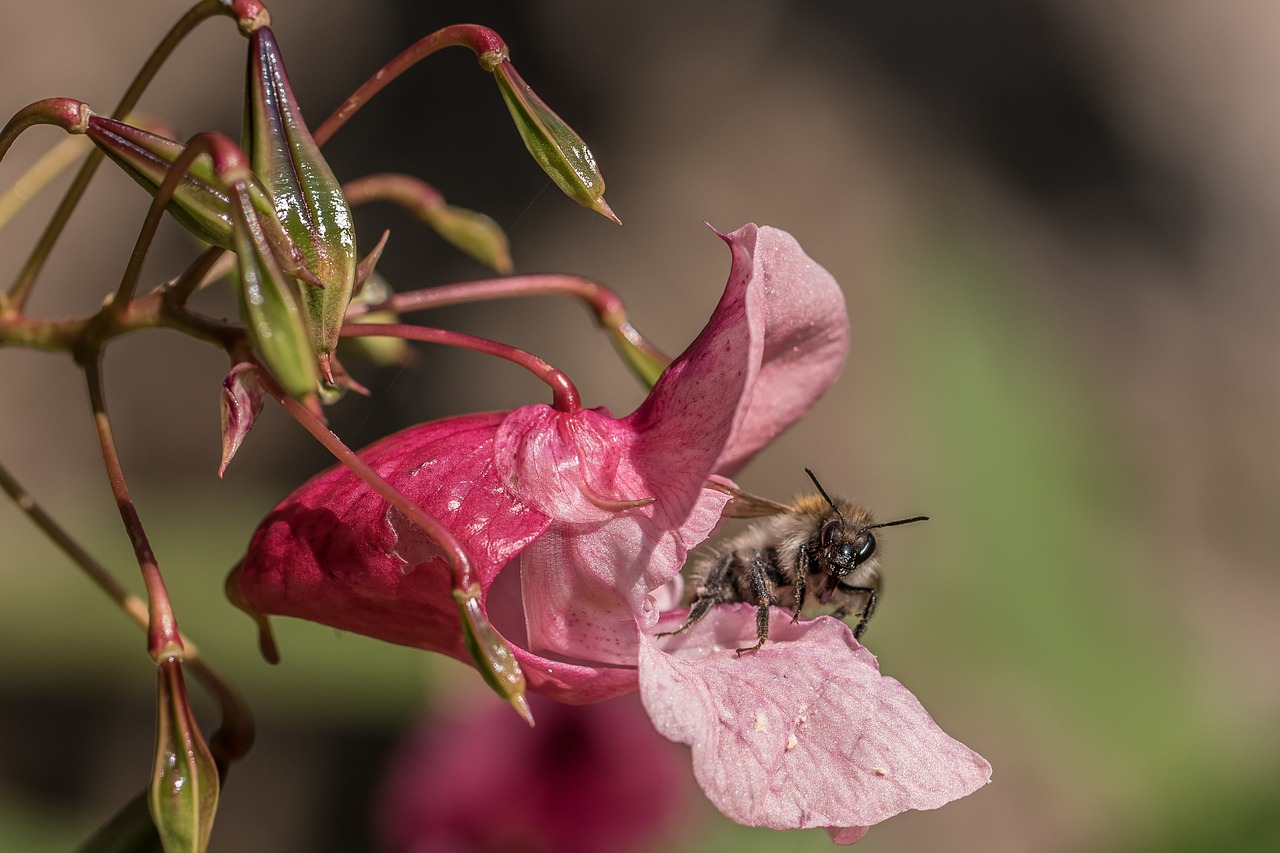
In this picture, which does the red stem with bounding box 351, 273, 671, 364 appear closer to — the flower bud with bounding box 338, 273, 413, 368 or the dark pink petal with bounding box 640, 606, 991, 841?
the flower bud with bounding box 338, 273, 413, 368

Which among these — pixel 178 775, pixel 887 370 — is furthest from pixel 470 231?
pixel 887 370

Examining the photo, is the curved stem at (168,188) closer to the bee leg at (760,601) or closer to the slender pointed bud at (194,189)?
the slender pointed bud at (194,189)

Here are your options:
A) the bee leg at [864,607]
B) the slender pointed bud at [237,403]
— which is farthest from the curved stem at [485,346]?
the bee leg at [864,607]

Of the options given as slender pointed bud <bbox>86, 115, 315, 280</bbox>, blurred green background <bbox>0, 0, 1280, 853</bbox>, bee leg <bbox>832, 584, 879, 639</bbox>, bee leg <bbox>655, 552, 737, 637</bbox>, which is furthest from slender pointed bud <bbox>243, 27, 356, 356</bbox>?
blurred green background <bbox>0, 0, 1280, 853</bbox>

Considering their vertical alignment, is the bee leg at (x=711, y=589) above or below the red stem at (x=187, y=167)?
below

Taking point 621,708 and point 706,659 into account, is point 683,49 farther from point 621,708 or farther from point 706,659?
point 706,659

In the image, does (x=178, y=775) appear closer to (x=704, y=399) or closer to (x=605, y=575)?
(x=605, y=575)

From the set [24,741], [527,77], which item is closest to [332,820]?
[24,741]
